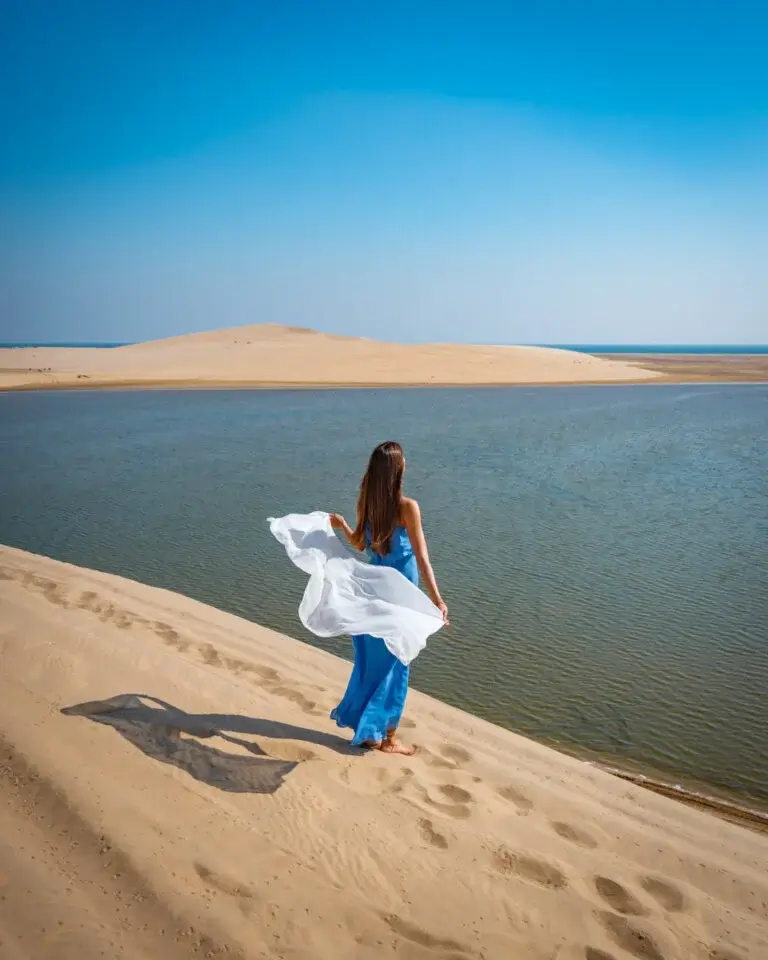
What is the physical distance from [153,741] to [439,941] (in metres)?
2.20

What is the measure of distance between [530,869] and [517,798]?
2.15 ft

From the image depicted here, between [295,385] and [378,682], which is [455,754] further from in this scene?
[295,385]

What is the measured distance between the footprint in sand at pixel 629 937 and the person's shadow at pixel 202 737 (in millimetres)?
1782

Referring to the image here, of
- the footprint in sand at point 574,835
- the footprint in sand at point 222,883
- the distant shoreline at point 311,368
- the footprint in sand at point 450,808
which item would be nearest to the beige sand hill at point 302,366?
the distant shoreline at point 311,368

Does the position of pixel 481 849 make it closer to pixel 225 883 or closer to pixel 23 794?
pixel 225 883

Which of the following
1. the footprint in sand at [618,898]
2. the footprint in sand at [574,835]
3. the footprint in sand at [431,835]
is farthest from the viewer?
the footprint in sand at [574,835]

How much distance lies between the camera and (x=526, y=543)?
33.3 ft

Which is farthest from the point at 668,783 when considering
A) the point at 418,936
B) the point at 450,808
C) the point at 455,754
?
the point at 418,936

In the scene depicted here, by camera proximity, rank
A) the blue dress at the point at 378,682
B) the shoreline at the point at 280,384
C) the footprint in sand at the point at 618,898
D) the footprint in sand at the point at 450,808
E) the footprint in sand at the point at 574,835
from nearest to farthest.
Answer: the footprint in sand at the point at 618,898, the footprint in sand at the point at 574,835, the footprint in sand at the point at 450,808, the blue dress at the point at 378,682, the shoreline at the point at 280,384

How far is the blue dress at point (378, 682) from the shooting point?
14.6 feet

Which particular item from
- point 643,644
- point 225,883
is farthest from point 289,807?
point 643,644

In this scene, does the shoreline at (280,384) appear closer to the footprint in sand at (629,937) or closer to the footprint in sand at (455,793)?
the footprint in sand at (455,793)

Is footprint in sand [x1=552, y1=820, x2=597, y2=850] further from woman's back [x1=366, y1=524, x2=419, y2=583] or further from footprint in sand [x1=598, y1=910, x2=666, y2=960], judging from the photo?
woman's back [x1=366, y1=524, x2=419, y2=583]

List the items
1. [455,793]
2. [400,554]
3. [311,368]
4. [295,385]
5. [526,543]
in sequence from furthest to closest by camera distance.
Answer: [311,368] → [295,385] → [526,543] → [400,554] → [455,793]
